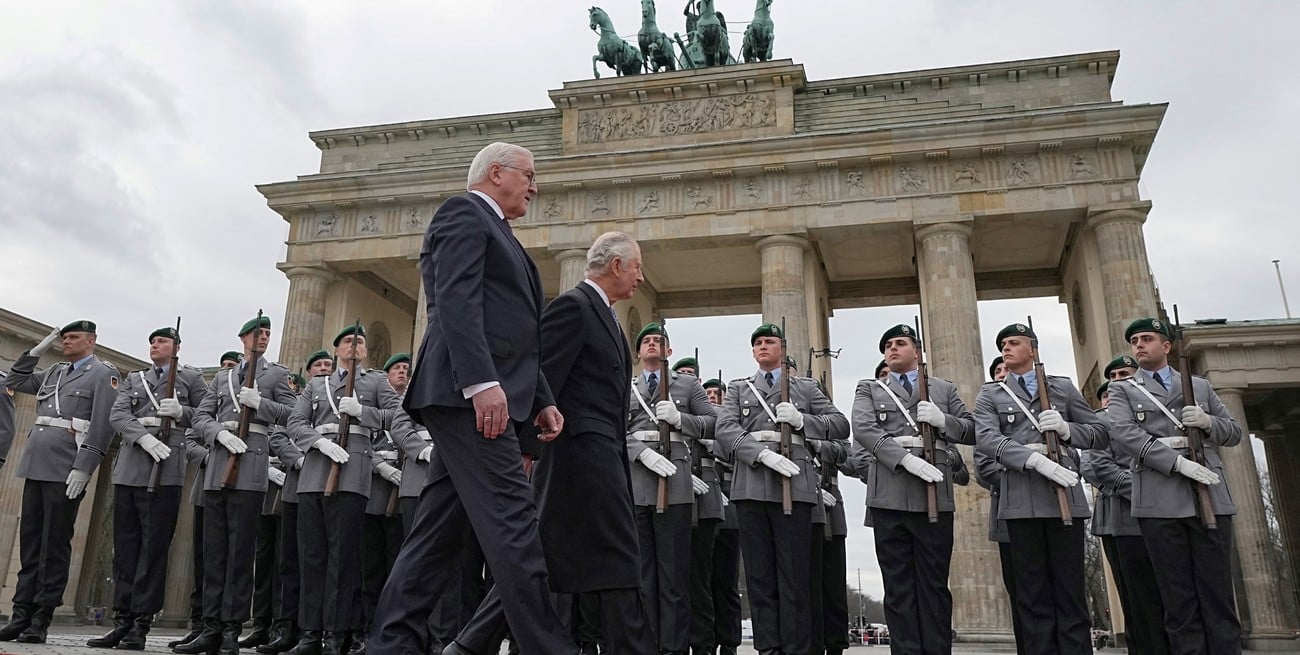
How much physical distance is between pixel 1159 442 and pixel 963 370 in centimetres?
1418

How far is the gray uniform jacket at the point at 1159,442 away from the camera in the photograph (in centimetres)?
652

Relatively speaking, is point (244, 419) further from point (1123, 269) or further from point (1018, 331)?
point (1123, 269)

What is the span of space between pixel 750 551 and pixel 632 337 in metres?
20.0

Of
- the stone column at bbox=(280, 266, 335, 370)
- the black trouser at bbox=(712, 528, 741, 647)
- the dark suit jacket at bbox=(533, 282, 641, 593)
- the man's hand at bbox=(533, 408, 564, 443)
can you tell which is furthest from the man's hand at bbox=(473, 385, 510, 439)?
the stone column at bbox=(280, 266, 335, 370)

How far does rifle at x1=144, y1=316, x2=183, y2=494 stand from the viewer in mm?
7757

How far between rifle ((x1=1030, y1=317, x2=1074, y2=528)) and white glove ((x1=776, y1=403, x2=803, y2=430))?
1.84m

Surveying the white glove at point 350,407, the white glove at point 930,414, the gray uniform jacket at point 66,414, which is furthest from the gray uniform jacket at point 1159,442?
the gray uniform jacket at point 66,414

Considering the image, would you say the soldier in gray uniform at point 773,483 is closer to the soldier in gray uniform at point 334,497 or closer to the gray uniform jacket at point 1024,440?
the gray uniform jacket at point 1024,440

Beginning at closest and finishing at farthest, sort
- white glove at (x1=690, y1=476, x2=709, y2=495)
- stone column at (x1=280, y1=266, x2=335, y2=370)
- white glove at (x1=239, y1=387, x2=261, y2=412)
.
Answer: white glove at (x1=239, y1=387, x2=261, y2=412) → white glove at (x1=690, y1=476, x2=709, y2=495) → stone column at (x1=280, y1=266, x2=335, y2=370)

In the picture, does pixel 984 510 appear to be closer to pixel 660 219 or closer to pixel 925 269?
pixel 925 269

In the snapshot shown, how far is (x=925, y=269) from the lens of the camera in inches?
873

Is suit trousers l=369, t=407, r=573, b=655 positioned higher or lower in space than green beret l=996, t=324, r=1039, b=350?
lower

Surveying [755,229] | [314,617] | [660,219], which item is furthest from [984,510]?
[314,617]

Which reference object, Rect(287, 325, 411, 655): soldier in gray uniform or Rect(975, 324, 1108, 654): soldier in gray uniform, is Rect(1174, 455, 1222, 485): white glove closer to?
Rect(975, 324, 1108, 654): soldier in gray uniform
